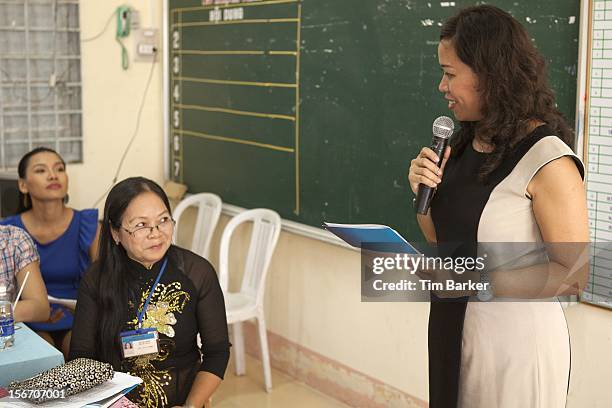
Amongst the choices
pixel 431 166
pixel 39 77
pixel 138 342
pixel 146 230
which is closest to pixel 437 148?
pixel 431 166

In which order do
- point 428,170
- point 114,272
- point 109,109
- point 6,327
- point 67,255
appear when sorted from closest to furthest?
point 428,170 < point 6,327 < point 114,272 < point 67,255 < point 109,109

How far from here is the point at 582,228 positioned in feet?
5.98

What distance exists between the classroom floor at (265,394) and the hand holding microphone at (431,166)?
7.04ft

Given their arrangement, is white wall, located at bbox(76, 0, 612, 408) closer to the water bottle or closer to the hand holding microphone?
the hand holding microphone

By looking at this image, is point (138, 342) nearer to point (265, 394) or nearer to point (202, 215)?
point (265, 394)

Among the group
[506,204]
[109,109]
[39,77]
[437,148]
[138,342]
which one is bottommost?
[138,342]

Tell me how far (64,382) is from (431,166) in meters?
1.01

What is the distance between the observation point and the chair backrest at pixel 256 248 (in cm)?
406

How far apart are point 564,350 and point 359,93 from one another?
72.9 inches

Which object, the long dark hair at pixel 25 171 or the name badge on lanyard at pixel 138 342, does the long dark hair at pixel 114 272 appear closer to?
the name badge on lanyard at pixel 138 342

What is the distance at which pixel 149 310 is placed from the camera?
2.52 metres

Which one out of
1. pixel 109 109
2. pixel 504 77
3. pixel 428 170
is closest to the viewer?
pixel 504 77

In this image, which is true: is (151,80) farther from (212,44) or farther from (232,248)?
(232,248)

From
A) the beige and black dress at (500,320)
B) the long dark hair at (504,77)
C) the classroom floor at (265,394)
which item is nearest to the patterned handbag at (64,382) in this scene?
the beige and black dress at (500,320)
